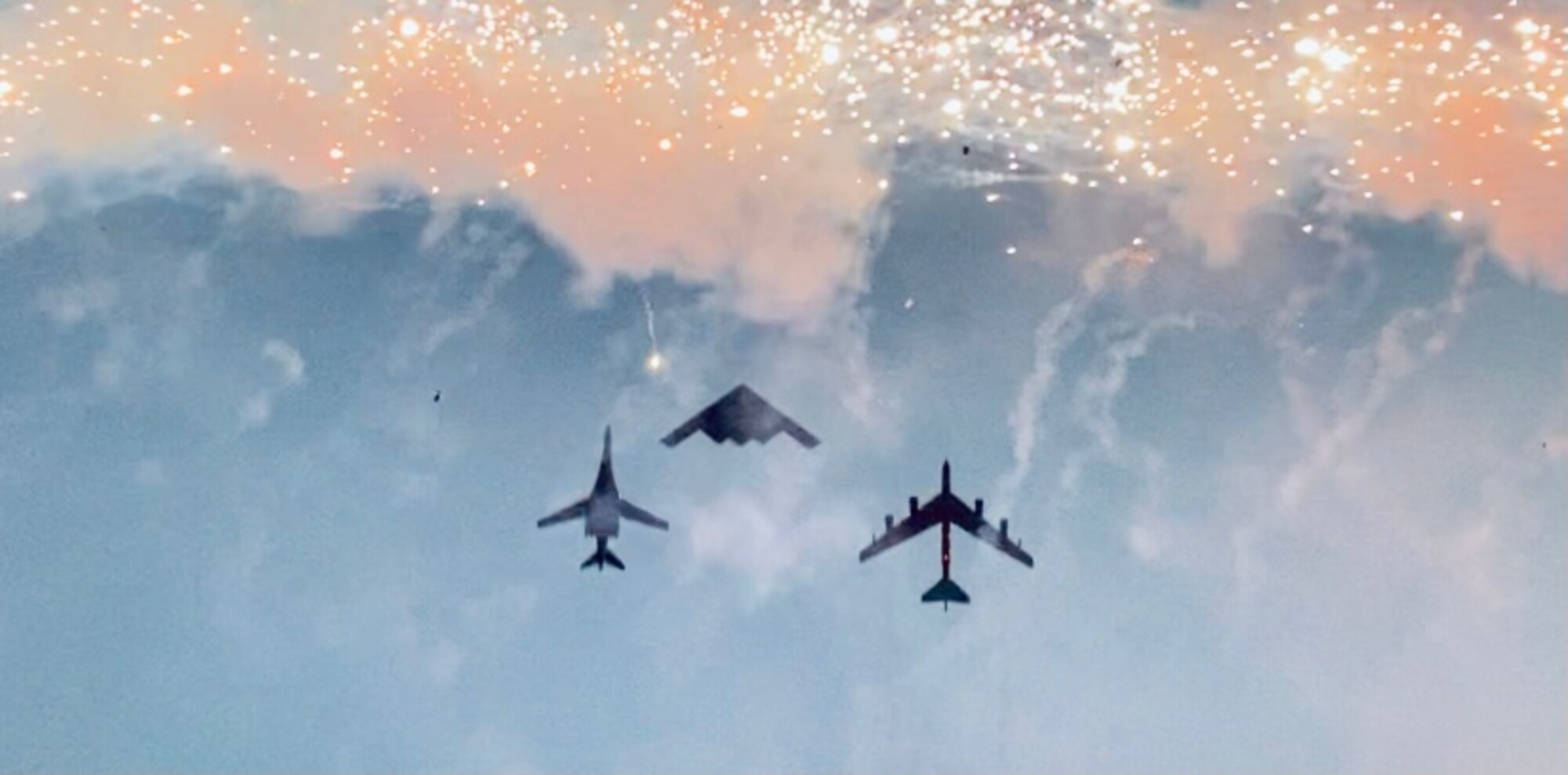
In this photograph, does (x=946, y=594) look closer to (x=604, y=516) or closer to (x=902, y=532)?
(x=902, y=532)

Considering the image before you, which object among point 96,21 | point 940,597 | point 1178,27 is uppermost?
point 96,21

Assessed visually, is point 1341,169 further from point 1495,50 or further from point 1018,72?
point 1018,72

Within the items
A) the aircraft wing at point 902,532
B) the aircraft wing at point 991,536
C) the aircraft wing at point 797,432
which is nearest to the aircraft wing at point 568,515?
the aircraft wing at point 797,432

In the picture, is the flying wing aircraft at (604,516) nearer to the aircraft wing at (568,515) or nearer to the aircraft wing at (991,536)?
the aircraft wing at (568,515)

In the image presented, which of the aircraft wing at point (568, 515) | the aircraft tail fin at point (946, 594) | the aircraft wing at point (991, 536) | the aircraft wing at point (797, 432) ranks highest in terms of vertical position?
the aircraft wing at point (797, 432)

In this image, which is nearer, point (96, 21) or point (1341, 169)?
point (96, 21)

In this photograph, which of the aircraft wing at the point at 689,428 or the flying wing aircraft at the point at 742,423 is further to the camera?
the aircraft wing at the point at 689,428

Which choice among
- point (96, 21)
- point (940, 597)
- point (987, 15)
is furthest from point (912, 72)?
point (96, 21)
